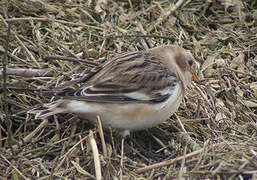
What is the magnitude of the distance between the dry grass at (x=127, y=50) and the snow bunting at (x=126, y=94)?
0.20 m

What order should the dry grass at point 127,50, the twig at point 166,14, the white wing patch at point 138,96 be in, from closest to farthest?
the dry grass at point 127,50 → the white wing patch at point 138,96 → the twig at point 166,14

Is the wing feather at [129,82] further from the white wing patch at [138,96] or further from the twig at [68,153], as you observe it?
the twig at [68,153]

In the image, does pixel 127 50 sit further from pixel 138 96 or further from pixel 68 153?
pixel 68 153

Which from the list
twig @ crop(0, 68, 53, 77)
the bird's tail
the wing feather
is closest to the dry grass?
twig @ crop(0, 68, 53, 77)

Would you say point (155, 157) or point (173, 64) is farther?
point (173, 64)

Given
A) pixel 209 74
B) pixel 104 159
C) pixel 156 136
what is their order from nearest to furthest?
pixel 104 159, pixel 156 136, pixel 209 74

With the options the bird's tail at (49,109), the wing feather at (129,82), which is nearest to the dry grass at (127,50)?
the bird's tail at (49,109)

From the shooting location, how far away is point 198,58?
5062mm

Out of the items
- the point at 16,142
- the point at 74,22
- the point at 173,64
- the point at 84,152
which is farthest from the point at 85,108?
the point at 74,22

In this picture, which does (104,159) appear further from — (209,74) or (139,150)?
(209,74)

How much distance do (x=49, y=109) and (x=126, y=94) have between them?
588 millimetres

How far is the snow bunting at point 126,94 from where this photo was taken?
12.7ft

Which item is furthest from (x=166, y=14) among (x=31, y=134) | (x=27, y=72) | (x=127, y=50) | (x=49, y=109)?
(x=31, y=134)

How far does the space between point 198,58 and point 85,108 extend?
5.36ft
